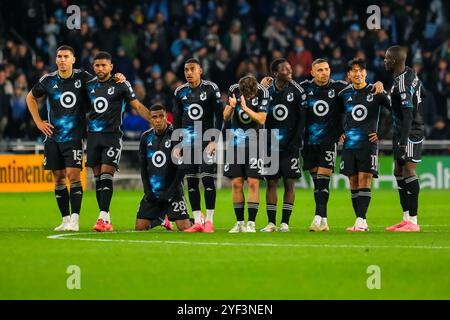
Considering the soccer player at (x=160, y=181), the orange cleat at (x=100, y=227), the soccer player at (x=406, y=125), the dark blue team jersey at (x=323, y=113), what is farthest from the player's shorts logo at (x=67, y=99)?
the soccer player at (x=406, y=125)

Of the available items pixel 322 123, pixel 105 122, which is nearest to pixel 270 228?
pixel 322 123

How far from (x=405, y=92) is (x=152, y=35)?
16.0 m

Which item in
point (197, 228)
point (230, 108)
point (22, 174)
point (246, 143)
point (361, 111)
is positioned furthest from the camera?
point (22, 174)

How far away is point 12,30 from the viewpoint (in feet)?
103

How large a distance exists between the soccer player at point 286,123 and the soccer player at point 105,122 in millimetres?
1706

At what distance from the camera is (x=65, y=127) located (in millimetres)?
15789

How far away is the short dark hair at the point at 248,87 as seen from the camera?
15383 millimetres

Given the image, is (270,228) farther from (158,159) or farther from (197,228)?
(158,159)

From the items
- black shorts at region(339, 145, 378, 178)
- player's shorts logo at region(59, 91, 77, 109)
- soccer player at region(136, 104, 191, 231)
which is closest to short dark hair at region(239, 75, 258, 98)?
soccer player at region(136, 104, 191, 231)

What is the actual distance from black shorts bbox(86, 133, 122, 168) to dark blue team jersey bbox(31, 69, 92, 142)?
176mm

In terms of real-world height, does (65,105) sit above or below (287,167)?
above

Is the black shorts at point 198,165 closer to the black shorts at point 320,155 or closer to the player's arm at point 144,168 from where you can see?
the player's arm at point 144,168

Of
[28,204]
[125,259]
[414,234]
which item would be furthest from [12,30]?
[125,259]

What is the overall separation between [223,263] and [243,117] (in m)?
4.39
